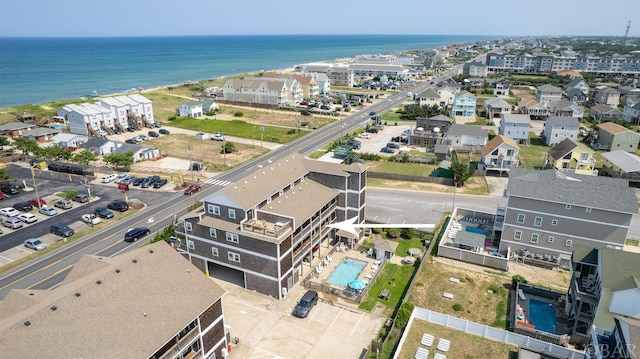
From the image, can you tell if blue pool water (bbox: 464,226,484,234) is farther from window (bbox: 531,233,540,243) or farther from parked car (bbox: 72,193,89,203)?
parked car (bbox: 72,193,89,203)

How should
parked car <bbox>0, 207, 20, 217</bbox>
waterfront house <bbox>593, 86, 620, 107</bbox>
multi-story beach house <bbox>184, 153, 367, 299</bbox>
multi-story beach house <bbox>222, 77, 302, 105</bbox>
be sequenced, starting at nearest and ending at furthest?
multi-story beach house <bbox>184, 153, 367, 299</bbox> → parked car <bbox>0, 207, 20, 217</bbox> → waterfront house <bbox>593, 86, 620, 107</bbox> → multi-story beach house <bbox>222, 77, 302, 105</bbox>

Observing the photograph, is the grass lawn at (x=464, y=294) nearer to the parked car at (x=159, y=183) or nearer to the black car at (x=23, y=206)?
the parked car at (x=159, y=183)

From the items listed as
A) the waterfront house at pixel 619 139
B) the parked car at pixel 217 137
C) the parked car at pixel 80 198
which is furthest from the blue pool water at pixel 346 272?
the waterfront house at pixel 619 139

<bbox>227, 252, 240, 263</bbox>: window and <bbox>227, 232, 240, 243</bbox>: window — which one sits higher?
<bbox>227, 232, 240, 243</bbox>: window

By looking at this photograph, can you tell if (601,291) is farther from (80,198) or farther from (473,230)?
(80,198)

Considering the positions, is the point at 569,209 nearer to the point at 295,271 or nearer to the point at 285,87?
the point at 295,271

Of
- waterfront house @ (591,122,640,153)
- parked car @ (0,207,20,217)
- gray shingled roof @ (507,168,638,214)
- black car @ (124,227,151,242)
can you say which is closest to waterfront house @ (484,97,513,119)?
waterfront house @ (591,122,640,153)

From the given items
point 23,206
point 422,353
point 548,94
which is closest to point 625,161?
point 422,353
